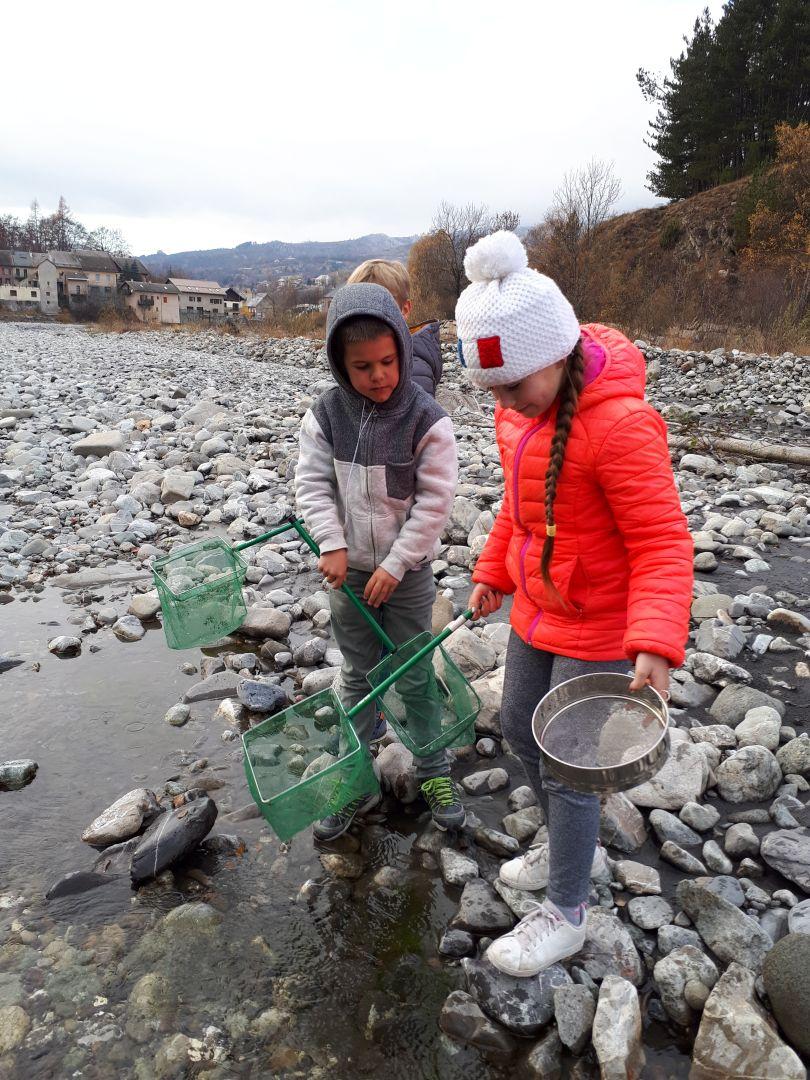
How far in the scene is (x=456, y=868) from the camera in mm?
2088

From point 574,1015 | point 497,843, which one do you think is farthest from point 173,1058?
point 497,843

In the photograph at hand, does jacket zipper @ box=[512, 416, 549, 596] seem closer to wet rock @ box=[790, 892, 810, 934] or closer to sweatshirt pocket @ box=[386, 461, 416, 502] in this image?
sweatshirt pocket @ box=[386, 461, 416, 502]

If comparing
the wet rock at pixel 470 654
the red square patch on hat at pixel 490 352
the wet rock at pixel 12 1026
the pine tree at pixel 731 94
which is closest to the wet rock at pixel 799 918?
the wet rock at pixel 470 654

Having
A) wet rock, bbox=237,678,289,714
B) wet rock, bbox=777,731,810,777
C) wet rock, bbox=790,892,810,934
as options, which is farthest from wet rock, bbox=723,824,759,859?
wet rock, bbox=237,678,289,714

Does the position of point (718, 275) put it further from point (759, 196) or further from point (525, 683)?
point (525, 683)

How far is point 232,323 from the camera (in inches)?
1312

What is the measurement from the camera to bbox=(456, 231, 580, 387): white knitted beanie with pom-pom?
1430mm

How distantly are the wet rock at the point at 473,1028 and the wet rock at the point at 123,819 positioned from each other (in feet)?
3.69

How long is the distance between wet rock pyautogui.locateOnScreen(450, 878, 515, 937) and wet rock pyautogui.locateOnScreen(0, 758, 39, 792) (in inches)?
62.3

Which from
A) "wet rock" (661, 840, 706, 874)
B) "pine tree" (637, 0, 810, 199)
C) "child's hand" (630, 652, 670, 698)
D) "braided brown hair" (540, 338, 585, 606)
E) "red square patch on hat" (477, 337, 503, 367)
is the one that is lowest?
"wet rock" (661, 840, 706, 874)

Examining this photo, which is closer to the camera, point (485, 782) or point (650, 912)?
point (650, 912)

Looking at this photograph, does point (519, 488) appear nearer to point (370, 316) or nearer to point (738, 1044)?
point (370, 316)

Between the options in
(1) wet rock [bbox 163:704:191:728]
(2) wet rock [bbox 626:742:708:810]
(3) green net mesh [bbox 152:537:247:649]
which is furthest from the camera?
(1) wet rock [bbox 163:704:191:728]

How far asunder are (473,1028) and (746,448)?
696 centimetres
